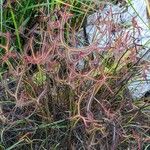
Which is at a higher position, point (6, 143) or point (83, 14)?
point (83, 14)

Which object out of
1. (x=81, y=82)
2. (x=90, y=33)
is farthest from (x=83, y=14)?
(x=81, y=82)

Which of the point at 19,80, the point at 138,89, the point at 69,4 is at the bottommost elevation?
the point at 138,89

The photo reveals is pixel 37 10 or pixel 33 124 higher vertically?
pixel 37 10

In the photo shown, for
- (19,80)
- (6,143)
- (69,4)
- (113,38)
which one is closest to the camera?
(19,80)

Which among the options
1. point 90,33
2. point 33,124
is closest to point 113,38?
point 90,33

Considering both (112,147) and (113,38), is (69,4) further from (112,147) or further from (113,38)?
(112,147)

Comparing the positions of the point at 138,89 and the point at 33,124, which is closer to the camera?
the point at 33,124

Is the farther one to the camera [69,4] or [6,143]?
[69,4]

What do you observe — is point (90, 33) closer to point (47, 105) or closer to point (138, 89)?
point (138, 89)

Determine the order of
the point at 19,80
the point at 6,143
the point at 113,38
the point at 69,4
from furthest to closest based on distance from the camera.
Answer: the point at 69,4 → the point at 113,38 → the point at 6,143 → the point at 19,80
